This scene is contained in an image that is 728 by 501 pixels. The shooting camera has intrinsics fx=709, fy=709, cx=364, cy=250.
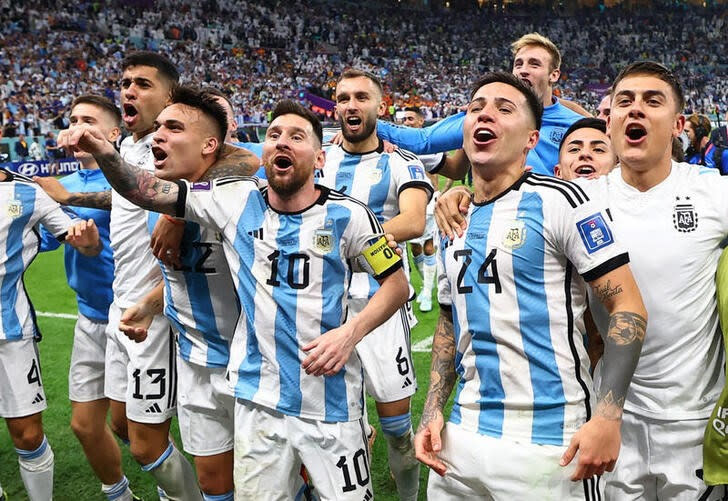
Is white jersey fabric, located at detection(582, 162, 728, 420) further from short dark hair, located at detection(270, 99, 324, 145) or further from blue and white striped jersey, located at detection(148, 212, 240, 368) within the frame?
blue and white striped jersey, located at detection(148, 212, 240, 368)

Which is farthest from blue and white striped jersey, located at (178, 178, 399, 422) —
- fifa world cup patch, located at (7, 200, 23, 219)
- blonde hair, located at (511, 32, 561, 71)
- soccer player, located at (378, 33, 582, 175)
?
blonde hair, located at (511, 32, 561, 71)

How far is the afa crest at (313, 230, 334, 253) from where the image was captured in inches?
121

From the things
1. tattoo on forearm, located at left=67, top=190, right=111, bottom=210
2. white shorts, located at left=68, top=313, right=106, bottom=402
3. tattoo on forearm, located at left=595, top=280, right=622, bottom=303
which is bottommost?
white shorts, located at left=68, top=313, right=106, bottom=402

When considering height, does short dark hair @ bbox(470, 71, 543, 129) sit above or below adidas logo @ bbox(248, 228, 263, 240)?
above

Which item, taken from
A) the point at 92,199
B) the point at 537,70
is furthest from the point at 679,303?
the point at 92,199

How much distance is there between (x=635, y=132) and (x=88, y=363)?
12.0 ft

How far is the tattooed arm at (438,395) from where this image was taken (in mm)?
2615

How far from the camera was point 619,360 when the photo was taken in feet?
7.59

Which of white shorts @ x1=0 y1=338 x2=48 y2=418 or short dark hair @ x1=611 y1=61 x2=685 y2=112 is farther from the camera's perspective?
white shorts @ x1=0 y1=338 x2=48 y2=418

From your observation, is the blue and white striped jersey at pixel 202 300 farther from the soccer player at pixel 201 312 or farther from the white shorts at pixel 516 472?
the white shorts at pixel 516 472

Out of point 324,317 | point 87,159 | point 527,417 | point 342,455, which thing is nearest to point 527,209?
point 527,417

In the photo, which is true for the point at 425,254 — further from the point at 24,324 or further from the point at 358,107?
the point at 24,324

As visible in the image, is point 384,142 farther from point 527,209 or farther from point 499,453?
point 499,453

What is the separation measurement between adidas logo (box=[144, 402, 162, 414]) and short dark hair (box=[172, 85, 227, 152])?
4.93ft
